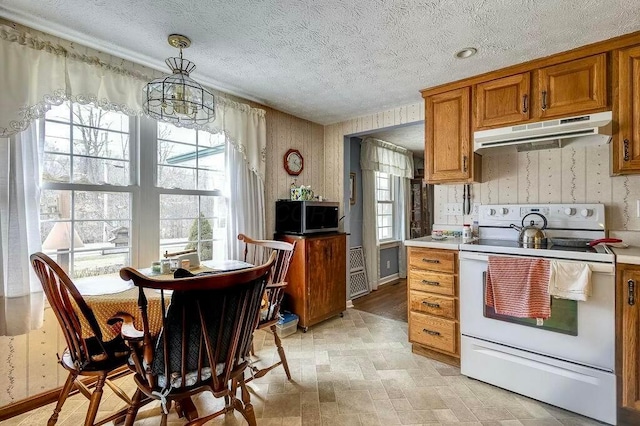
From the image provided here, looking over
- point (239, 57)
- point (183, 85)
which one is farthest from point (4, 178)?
point (239, 57)

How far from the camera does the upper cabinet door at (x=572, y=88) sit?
6.43 ft

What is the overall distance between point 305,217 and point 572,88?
7.52 ft

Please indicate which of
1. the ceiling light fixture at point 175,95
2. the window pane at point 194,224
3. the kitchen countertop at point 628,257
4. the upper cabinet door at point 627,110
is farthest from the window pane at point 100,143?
the upper cabinet door at point 627,110

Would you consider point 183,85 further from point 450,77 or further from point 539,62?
point 539,62

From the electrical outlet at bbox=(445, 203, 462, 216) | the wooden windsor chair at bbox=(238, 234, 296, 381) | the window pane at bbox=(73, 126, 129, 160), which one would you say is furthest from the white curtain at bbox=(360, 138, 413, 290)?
the window pane at bbox=(73, 126, 129, 160)

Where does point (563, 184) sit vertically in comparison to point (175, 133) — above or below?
below

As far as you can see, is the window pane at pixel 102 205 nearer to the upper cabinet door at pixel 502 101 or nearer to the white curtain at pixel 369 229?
the upper cabinet door at pixel 502 101

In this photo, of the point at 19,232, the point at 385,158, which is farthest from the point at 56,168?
the point at 385,158

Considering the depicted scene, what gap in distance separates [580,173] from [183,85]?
2.87m

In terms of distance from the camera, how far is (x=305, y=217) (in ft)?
9.78

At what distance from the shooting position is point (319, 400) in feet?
6.27

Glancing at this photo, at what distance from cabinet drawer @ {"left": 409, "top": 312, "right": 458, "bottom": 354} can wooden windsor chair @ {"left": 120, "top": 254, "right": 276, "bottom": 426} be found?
5.37ft

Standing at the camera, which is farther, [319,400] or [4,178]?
[319,400]

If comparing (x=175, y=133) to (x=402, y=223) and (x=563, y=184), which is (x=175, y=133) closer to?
(x=563, y=184)
